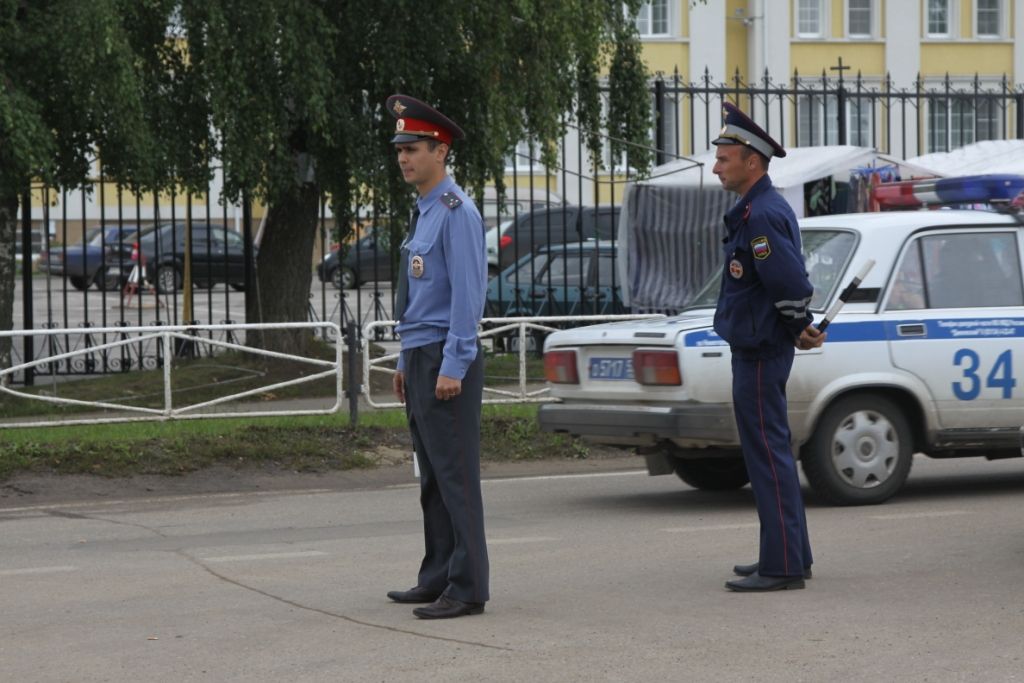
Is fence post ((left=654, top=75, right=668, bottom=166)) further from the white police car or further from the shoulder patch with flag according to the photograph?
the shoulder patch with flag

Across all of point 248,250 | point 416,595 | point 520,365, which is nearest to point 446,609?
point 416,595

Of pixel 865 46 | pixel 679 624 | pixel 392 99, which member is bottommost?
pixel 679 624

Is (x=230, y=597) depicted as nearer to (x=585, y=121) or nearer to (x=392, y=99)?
(x=392, y=99)

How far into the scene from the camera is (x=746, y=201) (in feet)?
24.5

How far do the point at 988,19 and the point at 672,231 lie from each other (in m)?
31.2

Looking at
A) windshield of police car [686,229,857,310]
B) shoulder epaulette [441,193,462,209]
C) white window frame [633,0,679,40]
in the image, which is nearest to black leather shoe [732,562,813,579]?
shoulder epaulette [441,193,462,209]

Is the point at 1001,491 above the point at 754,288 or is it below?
below

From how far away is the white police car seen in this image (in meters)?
9.67

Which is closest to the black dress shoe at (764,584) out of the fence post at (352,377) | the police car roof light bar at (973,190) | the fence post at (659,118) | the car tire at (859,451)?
the car tire at (859,451)

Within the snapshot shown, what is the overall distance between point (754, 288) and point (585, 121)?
35.7ft

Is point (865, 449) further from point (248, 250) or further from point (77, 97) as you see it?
point (248, 250)

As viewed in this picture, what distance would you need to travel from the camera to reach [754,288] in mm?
7402

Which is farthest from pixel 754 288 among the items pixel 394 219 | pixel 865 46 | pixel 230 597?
pixel 865 46

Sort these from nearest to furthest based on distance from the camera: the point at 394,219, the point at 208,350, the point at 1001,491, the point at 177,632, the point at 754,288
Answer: the point at 177,632 < the point at 754,288 < the point at 1001,491 < the point at 394,219 < the point at 208,350
